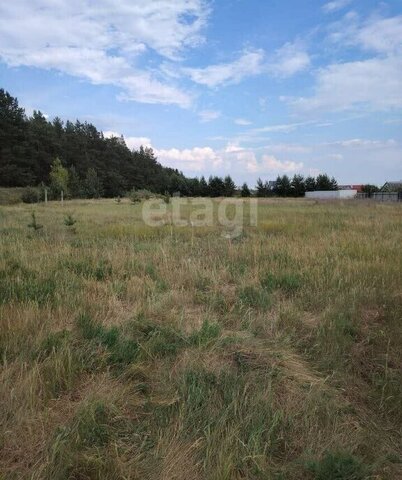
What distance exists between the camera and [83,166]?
71750 mm

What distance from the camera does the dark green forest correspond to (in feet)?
173

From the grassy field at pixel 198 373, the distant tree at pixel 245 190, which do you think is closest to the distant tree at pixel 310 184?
the distant tree at pixel 245 190

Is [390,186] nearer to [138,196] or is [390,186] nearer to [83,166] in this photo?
[138,196]

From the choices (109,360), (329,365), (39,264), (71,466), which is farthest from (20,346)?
(39,264)

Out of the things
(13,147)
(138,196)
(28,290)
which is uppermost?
(13,147)

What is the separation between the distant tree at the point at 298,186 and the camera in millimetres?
77562

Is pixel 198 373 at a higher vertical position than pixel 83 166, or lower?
lower

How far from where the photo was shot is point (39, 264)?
626cm

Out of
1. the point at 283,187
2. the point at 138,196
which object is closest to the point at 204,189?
the point at 283,187

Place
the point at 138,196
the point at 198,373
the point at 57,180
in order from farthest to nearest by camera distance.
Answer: the point at 57,180 → the point at 138,196 → the point at 198,373

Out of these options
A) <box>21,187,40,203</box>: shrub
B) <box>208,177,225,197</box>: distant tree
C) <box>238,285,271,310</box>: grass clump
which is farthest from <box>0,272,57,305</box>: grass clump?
<box>208,177,225,197</box>: distant tree

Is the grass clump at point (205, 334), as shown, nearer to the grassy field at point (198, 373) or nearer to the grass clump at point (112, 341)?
the grassy field at point (198, 373)

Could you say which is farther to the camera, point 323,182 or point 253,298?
point 323,182

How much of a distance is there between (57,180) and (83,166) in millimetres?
21182
